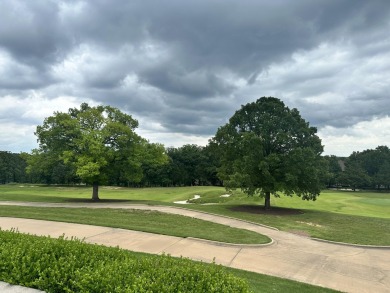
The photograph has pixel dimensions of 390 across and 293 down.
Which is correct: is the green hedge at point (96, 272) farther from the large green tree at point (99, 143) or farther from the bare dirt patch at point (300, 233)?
the large green tree at point (99, 143)

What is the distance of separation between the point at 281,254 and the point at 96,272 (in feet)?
27.3

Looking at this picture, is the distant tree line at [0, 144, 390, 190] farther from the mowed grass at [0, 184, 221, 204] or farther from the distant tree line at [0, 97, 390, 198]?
the distant tree line at [0, 97, 390, 198]

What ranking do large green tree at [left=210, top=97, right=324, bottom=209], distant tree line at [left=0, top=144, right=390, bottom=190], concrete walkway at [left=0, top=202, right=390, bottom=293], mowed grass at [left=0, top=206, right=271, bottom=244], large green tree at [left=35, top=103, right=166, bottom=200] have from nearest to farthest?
concrete walkway at [left=0, top=202, right=390, bottom=293] < mowed grass at [left=0, top=206, right=271, bottom=244] < large green tree at [left=210, top=97, right=324, bottom=209] < large green tree at [left=35, top=103, right=166, bottom=200] < distant tree line at [left=0, top=144, right=390, bottom=190]

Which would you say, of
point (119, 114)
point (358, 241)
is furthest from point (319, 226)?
point (119, 114)

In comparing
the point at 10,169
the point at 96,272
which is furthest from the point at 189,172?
the point at 96,272

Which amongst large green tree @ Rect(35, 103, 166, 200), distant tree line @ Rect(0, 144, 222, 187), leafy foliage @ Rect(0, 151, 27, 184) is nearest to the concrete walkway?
large green tree @ Rect(35, 103, 166, 200)

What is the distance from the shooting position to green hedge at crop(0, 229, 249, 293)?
4652mm

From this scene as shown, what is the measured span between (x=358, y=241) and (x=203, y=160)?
217 ft

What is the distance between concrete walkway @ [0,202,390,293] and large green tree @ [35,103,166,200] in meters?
11.9

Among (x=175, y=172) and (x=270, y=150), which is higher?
(x=270, y=150)

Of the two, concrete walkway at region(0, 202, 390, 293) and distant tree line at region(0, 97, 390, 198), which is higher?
distant tree line at region(0, 97, 390, 198)

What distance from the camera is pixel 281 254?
37.4ft

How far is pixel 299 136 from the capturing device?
23.3m

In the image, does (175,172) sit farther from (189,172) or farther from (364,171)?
(364,171)
